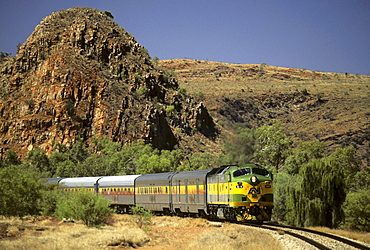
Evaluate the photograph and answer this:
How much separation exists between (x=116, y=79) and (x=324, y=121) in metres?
66.1

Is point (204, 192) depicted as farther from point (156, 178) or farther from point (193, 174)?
point (156, 178)

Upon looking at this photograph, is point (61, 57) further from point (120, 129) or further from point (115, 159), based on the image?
point (115, 159)

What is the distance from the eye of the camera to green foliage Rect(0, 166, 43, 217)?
35688 mm

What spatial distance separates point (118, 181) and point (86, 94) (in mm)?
60612

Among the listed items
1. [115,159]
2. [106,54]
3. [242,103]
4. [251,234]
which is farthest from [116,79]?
[251,234]

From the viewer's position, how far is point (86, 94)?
4161 inches

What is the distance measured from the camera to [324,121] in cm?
14150

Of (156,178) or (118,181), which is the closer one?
(156,178)

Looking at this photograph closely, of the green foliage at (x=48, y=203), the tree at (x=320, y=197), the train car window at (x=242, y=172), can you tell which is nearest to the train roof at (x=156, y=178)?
the green foliage at (x=48, y=203)

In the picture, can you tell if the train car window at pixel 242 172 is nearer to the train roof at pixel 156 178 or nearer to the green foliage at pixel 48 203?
the train roof at pixel 156 178

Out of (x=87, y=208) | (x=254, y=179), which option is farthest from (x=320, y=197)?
A: (x=87, y=208)

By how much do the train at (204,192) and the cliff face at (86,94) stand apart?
53.0 m

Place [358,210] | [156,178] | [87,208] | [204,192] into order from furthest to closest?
[358,210] → [156,178] → [204,192] → [87,208]

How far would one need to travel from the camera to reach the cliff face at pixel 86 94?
101 meters
